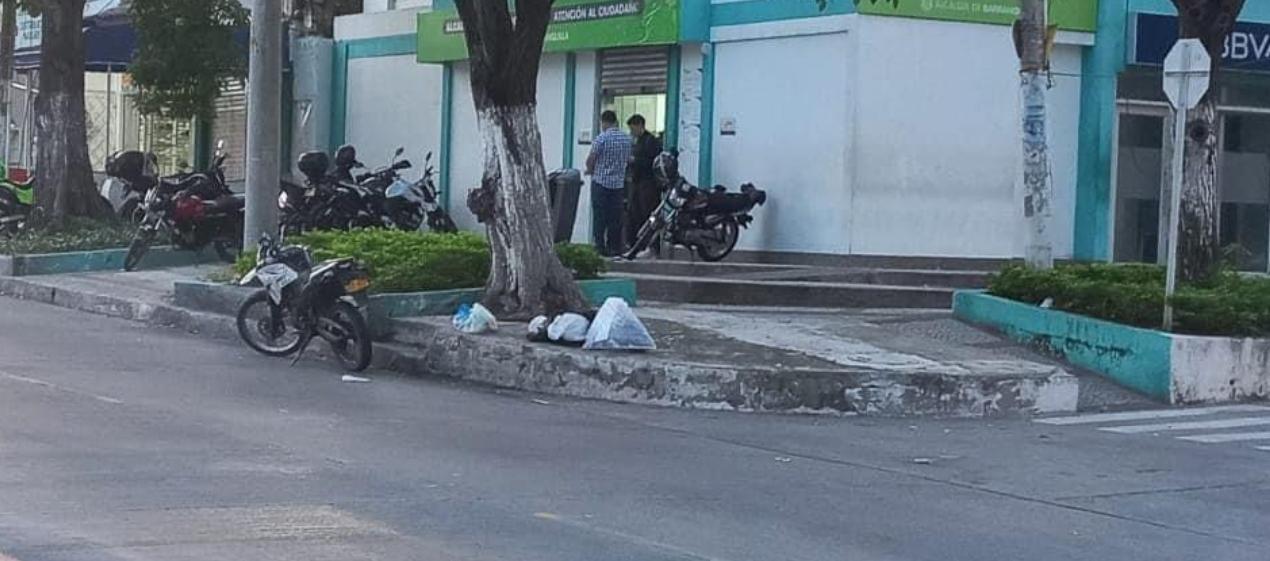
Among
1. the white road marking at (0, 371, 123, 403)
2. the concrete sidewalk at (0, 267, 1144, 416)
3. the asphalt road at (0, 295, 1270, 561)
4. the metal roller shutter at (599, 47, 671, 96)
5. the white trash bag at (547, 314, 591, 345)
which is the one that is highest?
the metal roller shutter at (599, 47, 671, 96)

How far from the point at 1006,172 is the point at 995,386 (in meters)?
7.71

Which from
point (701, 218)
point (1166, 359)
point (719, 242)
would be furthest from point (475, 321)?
point (719, 242)

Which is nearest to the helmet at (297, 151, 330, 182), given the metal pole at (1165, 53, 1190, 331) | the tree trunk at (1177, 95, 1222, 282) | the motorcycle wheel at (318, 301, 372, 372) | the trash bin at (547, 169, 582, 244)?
the trash bin at (547, 169, 582, 244)

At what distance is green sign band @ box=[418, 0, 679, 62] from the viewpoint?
22.7 meters

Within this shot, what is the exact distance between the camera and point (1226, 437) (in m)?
13.6

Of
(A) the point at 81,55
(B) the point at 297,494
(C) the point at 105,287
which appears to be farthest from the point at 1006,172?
(B) the point at 297,494

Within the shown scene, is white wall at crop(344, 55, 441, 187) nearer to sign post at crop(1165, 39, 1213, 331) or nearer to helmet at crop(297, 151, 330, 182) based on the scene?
helmet at crop(297, 151, 330, 182)

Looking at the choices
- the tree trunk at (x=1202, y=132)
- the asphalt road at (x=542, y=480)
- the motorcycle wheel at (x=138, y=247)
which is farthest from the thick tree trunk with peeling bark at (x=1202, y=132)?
the motorcycle wheel at (x=138, y=247)

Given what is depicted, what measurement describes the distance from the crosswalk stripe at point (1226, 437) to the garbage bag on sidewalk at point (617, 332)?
413 centimetres

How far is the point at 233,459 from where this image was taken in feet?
34.4

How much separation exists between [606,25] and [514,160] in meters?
7.93

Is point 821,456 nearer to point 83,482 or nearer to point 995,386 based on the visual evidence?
point 995,386

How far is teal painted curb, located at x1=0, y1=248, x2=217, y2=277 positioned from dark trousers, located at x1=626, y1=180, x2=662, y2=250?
5629 mm

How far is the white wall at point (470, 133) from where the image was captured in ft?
84.3
